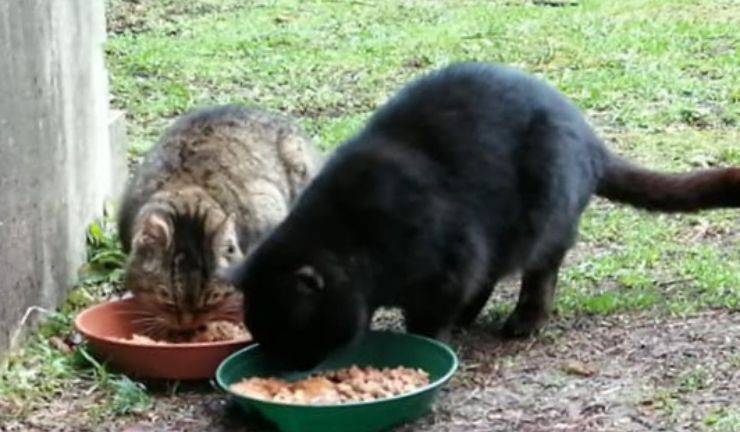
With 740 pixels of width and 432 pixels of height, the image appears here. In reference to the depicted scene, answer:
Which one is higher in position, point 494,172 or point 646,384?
point 494,172

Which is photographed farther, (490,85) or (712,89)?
(712,89)

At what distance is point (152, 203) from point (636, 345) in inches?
76.8

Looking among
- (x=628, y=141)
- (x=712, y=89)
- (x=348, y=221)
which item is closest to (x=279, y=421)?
(x=348, y=221)

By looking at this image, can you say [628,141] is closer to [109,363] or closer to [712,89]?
[712,89]

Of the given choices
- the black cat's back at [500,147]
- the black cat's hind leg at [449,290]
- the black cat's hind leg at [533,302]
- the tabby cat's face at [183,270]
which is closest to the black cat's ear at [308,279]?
the black cat's hind leg at [449,290]

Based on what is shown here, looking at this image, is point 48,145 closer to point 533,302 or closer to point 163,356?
point 163,356

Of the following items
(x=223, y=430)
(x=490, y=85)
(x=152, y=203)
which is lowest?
(x=223, y=430)

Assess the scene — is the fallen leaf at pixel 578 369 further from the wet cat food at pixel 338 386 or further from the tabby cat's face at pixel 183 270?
the tabby cat's face at pixel 183 270

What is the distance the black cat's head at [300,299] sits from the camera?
15.8 feet

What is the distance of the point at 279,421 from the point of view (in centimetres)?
475

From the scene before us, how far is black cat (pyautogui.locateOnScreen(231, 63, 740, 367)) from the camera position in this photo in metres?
4.89

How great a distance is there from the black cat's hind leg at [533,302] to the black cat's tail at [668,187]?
45cm

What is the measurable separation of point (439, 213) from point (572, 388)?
767 mm

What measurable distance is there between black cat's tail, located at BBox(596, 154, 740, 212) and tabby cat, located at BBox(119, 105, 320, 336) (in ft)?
4.42
